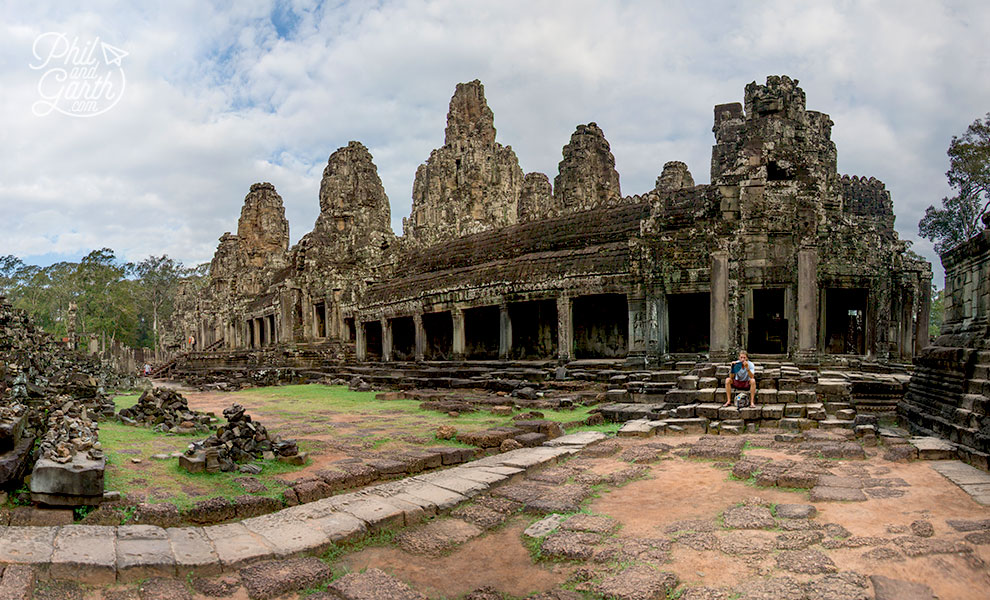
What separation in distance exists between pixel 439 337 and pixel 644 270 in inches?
436

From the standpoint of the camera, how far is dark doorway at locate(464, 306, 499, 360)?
75.9ft

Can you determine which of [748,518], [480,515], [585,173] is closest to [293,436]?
[480,515]

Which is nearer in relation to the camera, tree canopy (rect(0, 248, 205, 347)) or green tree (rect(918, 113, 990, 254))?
green tree (rect(918, 113, 990, 254))

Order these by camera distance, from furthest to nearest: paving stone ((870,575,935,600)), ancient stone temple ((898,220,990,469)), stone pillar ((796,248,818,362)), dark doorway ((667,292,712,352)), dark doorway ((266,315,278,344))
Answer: dark doorway ((266,315,278,344))
dark doorway ((667,292,712,352))
stone pillar ((796,248,818,362))
ancient stone temple ((898,220,990,469))
paving stone ((870,575,935,600))

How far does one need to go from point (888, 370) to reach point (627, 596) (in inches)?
512

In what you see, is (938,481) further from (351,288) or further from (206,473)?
(351,288)

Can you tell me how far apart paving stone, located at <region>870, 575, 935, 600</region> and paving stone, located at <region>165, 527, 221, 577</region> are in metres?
3.96

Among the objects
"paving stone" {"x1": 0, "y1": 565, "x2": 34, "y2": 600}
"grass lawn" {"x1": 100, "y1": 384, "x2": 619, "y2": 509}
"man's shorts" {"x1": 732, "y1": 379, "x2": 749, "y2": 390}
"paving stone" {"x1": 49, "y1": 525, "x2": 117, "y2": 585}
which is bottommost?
"grass lawn" {"x1": 100, "y1": 384, "x2": 619, "y2": 509}

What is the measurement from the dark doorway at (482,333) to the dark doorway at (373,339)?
17.1ft

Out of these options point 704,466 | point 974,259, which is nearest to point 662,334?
point 974,259

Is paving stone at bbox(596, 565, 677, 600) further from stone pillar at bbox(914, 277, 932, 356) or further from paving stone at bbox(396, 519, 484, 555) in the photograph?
stone pillar at bbox(914, 277, 932, 356)

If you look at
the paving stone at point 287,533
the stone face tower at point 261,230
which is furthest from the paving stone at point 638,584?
the stone face tower at point 261,230

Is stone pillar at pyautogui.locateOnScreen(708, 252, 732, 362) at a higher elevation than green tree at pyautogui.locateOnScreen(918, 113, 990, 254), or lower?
lower

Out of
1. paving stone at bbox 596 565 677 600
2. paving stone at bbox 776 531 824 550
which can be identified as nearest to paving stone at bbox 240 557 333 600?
paving stone at bbox 596 565 677 600
